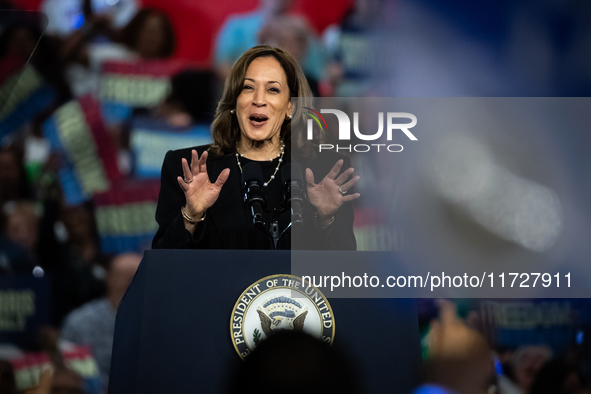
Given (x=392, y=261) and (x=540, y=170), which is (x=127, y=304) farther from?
(x=540, y=170)

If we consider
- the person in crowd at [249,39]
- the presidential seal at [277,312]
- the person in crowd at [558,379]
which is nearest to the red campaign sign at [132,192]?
the person in crowd at [249,39]

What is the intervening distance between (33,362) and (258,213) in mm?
2467

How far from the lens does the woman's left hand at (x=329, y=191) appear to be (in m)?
1.55

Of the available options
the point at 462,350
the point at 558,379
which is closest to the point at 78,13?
the point at 462,350

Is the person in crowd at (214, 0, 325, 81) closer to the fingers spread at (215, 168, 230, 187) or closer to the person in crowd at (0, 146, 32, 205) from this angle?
the person in crowd at (0, 146, 32, 205)

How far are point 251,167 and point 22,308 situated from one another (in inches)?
98.3

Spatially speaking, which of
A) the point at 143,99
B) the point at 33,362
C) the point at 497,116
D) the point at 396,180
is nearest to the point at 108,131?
the point at 143,99

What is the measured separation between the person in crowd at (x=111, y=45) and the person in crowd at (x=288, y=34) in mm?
623

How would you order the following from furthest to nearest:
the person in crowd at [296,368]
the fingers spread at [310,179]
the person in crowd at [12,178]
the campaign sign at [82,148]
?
the campaign sign at [82,148] < the person in crowd at [12,178] < the fingers spread at [310,179] < the person in crowd at [296,368]

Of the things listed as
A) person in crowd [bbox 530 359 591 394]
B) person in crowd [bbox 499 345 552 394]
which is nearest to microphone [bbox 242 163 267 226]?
person in crowd [bbox 530 359 591 394]

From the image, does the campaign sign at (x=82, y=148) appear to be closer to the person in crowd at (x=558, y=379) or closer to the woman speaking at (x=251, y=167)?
the woman speaking at (x=251, y=167)

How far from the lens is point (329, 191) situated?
157 cm

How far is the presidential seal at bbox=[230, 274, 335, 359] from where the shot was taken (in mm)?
1207

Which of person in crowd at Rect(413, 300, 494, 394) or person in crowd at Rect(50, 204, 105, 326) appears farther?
person in crowd at Rect(50, 204, 105, 326)
